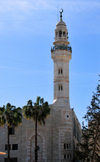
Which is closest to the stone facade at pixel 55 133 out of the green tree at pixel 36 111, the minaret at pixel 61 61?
the minaret at pixel 61 61

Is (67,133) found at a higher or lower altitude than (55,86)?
lower

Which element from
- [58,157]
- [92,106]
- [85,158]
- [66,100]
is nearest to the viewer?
[92,106]

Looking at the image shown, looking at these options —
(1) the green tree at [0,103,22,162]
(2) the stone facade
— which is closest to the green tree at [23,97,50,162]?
(1) the green tree at [0,103,22,162]

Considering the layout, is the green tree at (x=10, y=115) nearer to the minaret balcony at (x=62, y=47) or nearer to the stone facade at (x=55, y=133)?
the stone facade at (x=55, y=133)

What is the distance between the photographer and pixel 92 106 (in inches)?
1799

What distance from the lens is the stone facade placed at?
63812mm

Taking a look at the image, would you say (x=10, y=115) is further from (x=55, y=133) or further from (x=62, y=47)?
(x=62, y=47)

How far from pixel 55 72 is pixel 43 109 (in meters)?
10.9

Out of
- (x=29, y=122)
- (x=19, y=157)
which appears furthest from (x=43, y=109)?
(x=19, y=157)

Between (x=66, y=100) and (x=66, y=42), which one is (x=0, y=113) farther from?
(x=66, y=42)

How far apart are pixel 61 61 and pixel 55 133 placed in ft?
46.8

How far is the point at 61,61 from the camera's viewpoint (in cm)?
6906

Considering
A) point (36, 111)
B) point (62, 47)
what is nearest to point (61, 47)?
point (62, 47)

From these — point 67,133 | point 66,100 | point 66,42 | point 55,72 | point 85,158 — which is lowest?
point 85,158
